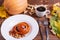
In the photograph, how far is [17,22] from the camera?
34.3 inches

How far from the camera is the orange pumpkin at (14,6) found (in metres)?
0.85

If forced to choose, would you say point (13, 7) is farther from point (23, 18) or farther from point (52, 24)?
point (52, 24)

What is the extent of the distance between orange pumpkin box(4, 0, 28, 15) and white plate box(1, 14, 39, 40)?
0.03 m

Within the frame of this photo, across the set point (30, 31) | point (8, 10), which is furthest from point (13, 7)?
point (30, 31)

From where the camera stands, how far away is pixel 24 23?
84 centimetres

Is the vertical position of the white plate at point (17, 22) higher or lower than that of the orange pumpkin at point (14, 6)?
lower

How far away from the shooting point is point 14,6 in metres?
0.86

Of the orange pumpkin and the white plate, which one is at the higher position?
the orange pumpkin

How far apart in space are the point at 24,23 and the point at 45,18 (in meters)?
0.12

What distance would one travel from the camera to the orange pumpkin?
2.80ft

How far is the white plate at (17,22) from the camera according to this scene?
0.80 metres

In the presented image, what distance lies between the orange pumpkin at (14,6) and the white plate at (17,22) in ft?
0.10

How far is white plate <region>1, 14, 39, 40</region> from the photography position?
804 millimetres

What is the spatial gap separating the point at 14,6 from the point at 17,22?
82 mm
